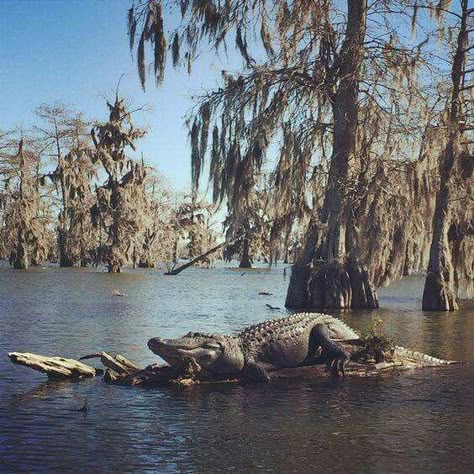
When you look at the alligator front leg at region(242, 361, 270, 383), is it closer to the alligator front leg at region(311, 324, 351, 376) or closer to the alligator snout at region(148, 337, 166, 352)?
the alligator front leg at region(311, 324, 351, 376)

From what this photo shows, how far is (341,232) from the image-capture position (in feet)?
75.2

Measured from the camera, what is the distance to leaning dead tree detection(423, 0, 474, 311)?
78.0 ft

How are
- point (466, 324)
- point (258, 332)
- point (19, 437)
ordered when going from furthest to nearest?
1. point (466, 324)
2. point (258, 332)
3. point (19, 437)

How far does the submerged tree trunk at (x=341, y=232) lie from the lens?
883 inches

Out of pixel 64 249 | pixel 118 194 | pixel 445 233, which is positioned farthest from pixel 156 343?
pixel 64 249

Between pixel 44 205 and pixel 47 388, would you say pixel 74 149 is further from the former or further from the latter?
pixel 47 388

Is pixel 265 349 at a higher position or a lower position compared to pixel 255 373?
higher

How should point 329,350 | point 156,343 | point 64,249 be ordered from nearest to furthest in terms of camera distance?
point 156,343 < point 329,350 < point 64,249

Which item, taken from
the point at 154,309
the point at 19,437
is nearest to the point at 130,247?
the point at 154,309

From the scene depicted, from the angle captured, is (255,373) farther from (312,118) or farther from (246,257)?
(246,257)

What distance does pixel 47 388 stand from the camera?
9.34m

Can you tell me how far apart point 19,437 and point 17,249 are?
54.7 m

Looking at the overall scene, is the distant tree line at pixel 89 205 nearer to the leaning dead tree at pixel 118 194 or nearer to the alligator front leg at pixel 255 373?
the leaning dead tree at pixel 118 194

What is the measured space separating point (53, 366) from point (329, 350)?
4.22 m
